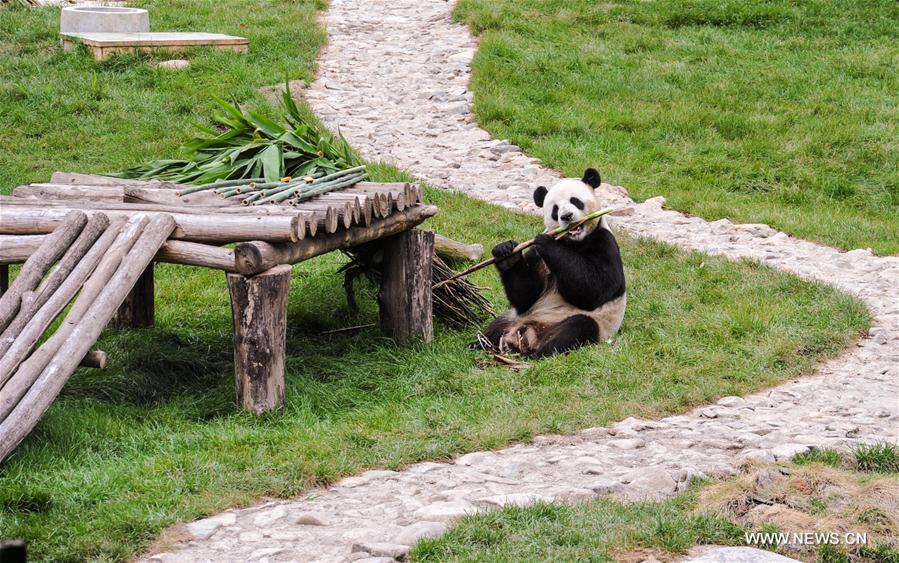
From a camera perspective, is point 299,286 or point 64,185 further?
point 299,286

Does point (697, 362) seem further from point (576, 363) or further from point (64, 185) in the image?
point (64, 185)

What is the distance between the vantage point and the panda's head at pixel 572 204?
6707 millimetres

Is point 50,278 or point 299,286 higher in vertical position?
point 50,278

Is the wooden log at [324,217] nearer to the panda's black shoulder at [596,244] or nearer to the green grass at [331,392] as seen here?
the green grass at [331,392]

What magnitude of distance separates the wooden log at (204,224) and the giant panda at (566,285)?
188 centimetres

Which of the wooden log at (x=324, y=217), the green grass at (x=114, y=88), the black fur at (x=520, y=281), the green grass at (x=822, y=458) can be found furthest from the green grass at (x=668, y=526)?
the green grass at (x=114, y=88)

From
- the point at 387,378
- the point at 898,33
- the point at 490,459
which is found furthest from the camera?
the point at 898,33

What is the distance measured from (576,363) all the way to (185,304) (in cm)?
311

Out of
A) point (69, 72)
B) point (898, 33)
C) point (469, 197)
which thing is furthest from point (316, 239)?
point (898, 33)

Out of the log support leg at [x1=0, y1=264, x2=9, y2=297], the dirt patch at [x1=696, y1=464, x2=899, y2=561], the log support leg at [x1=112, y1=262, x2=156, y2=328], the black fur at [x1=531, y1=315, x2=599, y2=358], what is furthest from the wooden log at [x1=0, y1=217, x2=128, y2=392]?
the dirt patch at [x1=696, y1=464, x2=899, y2=561]

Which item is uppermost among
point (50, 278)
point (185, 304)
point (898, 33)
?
point (898, 33)

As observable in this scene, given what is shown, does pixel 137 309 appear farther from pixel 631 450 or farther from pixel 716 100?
pixel 716 100

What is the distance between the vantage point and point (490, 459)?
488cm

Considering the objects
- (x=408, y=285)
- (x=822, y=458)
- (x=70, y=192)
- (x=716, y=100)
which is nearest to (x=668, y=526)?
(x=822, y=458)
